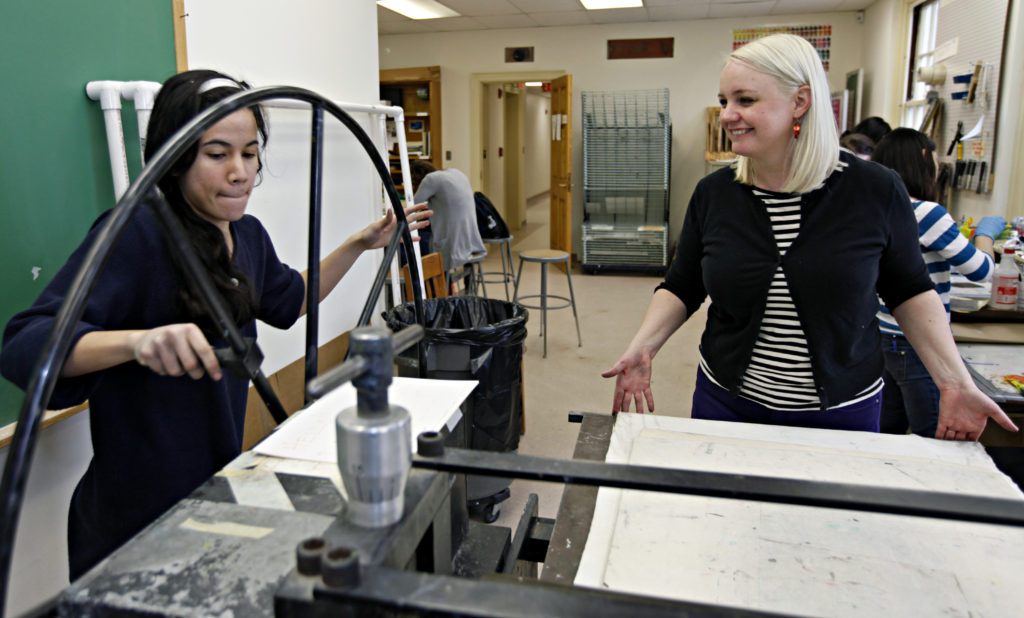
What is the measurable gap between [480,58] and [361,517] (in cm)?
793

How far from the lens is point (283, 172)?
9.50 feet

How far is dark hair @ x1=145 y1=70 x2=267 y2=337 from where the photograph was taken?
0.92 meters

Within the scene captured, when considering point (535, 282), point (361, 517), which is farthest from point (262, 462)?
point (535, 282)

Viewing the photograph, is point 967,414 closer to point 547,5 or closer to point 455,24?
point 547,5

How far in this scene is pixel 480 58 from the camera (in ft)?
25.9

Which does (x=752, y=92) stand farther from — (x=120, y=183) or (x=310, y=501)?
(x=120, y=183)

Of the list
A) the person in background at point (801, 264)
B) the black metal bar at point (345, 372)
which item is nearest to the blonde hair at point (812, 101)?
the person in background at point (801, 264)

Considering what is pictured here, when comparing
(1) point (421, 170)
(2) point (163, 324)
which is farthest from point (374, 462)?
(1) point (421, 170)

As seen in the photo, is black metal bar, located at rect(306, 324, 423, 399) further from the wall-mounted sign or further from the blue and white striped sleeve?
the wall-mounted sign

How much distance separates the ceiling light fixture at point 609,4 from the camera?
6465mm

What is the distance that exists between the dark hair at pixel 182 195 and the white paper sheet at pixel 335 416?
166 millimetres

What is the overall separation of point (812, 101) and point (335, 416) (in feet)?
3.48

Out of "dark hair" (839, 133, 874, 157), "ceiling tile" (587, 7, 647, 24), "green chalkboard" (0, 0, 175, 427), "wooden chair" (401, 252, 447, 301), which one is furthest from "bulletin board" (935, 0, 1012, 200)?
"green chalkboard" (0, 0, 175, 427)

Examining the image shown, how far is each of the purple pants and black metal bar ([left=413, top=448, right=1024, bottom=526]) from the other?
2.70ft
